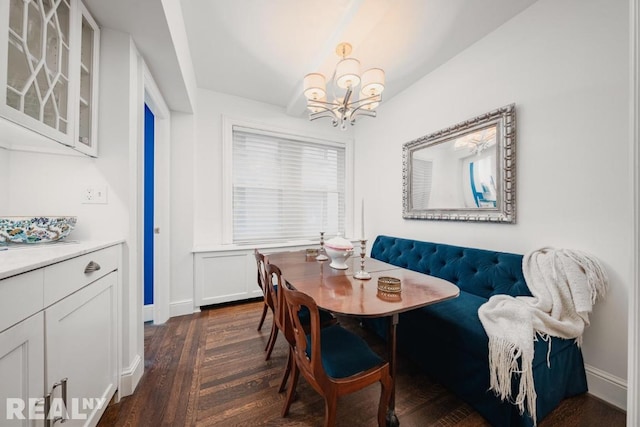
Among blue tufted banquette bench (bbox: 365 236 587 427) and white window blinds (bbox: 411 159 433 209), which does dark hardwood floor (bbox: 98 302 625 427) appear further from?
white window blinds (bbox: 411 159 433 209)

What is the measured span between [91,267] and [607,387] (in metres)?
3.08

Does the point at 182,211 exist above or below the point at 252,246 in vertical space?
above

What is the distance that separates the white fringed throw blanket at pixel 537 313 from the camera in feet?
3.73

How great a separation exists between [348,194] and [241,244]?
1.92 m

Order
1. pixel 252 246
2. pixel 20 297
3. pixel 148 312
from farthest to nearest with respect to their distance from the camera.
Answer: pixel 252 246 → pixel 148 312 → pixel 20 297

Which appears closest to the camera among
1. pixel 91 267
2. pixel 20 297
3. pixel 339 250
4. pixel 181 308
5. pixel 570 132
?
pixel 20 297

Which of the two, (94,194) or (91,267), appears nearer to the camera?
(91,267)

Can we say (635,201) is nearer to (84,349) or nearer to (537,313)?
(537,313)

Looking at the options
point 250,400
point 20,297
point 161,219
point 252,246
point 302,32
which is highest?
point 302,32

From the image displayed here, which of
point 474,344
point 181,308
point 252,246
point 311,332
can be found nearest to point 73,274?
point 311,332

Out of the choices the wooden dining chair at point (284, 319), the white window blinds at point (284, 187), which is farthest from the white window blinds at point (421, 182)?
the wooden dining chair at point (284, 319)

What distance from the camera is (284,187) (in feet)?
11.2

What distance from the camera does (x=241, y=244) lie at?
310cm

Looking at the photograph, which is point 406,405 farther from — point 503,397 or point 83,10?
point 83,10
